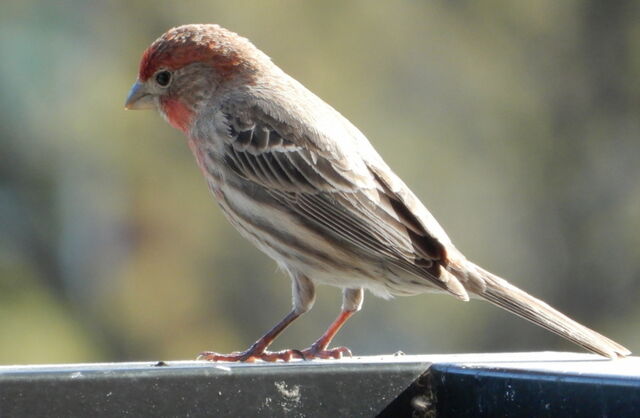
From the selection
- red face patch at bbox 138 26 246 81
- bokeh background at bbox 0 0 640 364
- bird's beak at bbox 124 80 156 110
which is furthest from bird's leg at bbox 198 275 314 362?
bokeh background at bbox 0 0 640 364

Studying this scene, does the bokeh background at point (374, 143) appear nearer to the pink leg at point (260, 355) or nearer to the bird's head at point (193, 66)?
the bird's head at point (193, 66)

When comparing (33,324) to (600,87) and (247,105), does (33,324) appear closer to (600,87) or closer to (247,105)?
(600,87)

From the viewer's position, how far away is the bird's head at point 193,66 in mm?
7430

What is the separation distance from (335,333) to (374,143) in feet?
43.1

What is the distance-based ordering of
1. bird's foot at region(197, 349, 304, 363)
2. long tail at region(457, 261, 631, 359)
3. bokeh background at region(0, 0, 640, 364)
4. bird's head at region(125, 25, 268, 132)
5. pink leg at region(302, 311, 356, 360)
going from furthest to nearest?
bokeh background at region(0, 0, 640, 364), bird's head at region(125, 25, 268, 132), pink leg at region(302, 311, 356, 360), bird's foot at region(197, 349, 304, 363), long tail at region(457, 261, 631, 359)

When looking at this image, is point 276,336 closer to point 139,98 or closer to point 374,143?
point 139,98

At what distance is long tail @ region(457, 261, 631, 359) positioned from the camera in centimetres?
581

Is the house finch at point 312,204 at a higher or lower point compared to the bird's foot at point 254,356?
higher

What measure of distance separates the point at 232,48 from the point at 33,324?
10997mm

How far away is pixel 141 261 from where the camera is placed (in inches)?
726

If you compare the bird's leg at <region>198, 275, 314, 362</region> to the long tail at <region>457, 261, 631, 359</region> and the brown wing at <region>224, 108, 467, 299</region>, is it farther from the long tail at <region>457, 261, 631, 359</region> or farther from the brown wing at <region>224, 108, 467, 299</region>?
the long tail at <region>457, 261, 631, 359</region>

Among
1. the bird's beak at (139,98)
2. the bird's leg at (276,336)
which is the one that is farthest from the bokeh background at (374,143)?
the bird's leg at (276,336)

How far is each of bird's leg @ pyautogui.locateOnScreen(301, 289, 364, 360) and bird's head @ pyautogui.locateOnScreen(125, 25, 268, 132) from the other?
52.4 inches

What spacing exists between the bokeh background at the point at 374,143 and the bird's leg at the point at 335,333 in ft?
34.0
